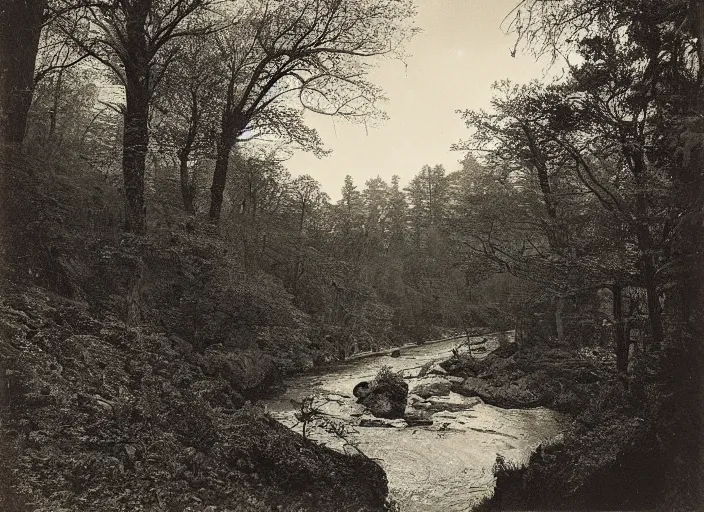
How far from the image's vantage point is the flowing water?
7.43m

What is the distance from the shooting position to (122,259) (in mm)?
8164

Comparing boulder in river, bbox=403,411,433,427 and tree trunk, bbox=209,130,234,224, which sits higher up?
tree trunk, bbox=209,130,234,224

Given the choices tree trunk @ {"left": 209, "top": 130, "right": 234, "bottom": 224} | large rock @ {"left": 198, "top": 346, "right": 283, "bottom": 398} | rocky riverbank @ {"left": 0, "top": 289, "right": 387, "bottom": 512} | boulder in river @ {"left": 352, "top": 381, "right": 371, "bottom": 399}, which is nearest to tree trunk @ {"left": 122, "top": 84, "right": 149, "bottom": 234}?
rocky riverbank @ {"left": 0, "top": 289, "right": 387, "bottom": 512}

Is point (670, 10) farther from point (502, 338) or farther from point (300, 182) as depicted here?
point (300, 182)

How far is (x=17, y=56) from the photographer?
628 centimetres

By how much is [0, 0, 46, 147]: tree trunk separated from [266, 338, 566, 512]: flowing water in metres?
6.41

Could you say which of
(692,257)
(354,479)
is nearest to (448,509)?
(354,479)

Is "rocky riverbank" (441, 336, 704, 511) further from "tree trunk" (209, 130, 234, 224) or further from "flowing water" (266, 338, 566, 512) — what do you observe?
Result: "tree trunk" (209, 130, 234, 224)

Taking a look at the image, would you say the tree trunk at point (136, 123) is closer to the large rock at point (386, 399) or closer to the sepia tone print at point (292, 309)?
the sepia tone print at point (292, 309)

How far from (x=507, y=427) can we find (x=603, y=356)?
12.0 feet

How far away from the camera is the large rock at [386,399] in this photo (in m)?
12.2

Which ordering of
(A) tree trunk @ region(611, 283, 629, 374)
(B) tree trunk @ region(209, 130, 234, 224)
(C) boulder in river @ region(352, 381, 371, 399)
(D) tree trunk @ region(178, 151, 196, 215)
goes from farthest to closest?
(D) tree trunk @ region(178, 151, 196, 215) < (C) boulder in river @ region(352, 381, 371, 399) < (B) tree trunk @ region(209, 130, 234, 224) < (A) tree trunk @ region(611, 283, 629, 374)

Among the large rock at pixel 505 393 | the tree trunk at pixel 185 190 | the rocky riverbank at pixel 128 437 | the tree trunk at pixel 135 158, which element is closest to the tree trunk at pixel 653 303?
the rocky riverbank at pixel 128 437

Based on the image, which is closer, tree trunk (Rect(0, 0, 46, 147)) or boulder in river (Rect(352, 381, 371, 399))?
tree trunk (Rect(0, 0, 46, 147))
